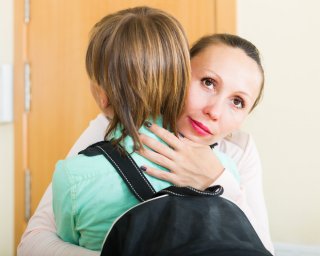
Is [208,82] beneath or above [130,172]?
above

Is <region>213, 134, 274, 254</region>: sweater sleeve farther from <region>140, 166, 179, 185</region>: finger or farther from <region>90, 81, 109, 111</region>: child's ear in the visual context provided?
<region>90, 81, 109, 111</region>: child's ear

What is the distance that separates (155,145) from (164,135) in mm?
32

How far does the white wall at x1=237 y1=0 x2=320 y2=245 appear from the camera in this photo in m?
1.25

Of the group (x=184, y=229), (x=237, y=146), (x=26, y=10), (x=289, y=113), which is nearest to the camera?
(x=184, y=229)

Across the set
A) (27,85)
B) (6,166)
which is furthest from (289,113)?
(6,166)

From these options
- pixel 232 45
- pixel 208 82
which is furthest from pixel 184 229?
pixel 232 45

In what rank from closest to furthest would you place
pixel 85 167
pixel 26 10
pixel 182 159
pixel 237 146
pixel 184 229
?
pixel 184 229 < pixel 85 167 < pixel 182 159 < pixel 237 146 < pixel 26 10

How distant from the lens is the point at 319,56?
1237 mm

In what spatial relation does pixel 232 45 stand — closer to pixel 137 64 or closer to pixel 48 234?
pixel 137 64

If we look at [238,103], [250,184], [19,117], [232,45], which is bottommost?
[19,117]

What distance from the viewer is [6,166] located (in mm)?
1723

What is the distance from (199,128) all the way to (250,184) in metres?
0.25

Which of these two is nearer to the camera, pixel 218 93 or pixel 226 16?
pixel 218 93

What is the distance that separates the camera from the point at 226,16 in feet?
4.29
